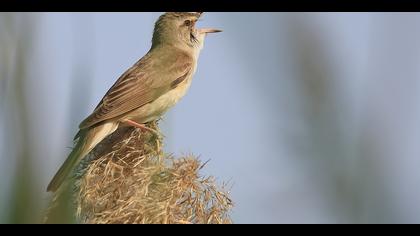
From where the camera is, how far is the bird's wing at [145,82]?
18.8ft

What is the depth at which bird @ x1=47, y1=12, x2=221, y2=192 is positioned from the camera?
5477 millimetres

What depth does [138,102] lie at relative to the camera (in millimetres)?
5828

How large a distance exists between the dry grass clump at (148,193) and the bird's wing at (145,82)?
2.63 m

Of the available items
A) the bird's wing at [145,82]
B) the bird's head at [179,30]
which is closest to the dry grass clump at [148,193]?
the bird's wing at [145,82]

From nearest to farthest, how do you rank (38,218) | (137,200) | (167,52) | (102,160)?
(38,218) < (137,200) < (102,160) < (167,52)

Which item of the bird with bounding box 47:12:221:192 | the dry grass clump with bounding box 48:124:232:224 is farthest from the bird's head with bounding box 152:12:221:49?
the dry grass clump with bounding box 48:124:232:224

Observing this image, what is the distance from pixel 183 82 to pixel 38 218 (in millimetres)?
5728

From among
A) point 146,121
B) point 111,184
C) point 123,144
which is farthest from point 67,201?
point 146,121

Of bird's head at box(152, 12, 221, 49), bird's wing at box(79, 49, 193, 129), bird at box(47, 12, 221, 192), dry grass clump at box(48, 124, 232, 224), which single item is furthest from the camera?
bird's head at box(152, 12, 221, 49)

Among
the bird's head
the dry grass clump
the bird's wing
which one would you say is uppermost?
the bird's head

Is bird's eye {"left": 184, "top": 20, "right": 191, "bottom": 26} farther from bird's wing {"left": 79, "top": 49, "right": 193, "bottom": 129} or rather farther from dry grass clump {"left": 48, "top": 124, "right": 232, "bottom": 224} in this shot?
dry grass clump {"left": 48, "top": 124, "right": 232, "bottom": 224}

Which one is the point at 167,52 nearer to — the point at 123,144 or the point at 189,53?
the point at 189,53

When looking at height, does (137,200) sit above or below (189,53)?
below

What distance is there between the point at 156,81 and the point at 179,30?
3.06 ft
